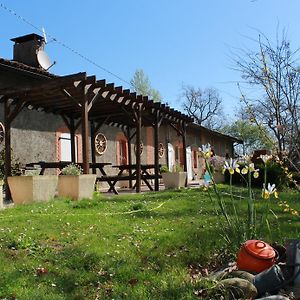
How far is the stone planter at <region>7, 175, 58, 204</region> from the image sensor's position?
7910 millimetres

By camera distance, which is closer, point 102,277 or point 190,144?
point 102,277

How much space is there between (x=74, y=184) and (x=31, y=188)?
90cm

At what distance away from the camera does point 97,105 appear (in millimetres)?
11516

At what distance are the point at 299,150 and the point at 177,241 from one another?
6.58ft

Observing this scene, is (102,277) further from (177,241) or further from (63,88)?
(63,88)

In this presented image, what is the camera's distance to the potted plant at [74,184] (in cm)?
841

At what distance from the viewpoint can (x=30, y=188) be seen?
26.0ft

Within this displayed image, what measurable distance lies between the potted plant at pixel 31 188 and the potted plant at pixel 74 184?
1.07ft

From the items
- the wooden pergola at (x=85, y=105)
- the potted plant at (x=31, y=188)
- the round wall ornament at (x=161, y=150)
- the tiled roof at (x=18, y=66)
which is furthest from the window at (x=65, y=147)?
the round wall ornament at (x=161, y=150)

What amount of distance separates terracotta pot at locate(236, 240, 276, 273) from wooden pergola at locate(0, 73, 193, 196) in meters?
5.62

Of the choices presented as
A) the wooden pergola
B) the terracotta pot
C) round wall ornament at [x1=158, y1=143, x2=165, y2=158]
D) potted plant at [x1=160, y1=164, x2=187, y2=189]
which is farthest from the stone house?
the terracotta pot

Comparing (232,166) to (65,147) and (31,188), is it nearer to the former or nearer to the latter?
(31,188)

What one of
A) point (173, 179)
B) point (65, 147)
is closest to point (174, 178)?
point (173, 179)

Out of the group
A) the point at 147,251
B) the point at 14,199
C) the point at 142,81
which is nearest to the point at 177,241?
the point at 147,251
